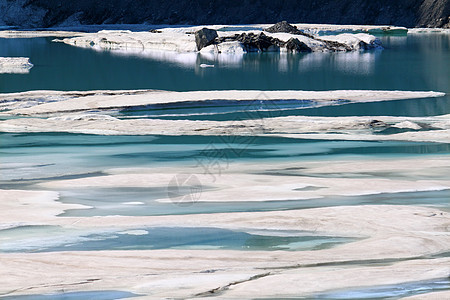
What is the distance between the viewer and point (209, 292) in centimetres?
306

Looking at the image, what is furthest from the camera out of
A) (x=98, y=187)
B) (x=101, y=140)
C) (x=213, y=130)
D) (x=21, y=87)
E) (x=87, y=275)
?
(x=21, y=87)

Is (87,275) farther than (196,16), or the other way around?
(196,16)

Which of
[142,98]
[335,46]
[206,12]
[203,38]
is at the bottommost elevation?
[335,46]

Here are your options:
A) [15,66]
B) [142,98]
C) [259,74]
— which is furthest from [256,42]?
[142,98]

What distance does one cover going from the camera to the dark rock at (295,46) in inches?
1027

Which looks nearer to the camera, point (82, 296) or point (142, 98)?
point (82, 296)

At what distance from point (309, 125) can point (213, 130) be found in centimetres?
101

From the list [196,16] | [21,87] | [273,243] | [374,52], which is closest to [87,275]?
[273,243]

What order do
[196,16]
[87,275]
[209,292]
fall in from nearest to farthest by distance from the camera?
[209,292]
[87,275]
[196,16]

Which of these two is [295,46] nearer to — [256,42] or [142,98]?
[256,42]

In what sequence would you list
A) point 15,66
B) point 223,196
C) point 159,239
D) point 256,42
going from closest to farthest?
point 159,239 → point 223,196 → point 15,66 → point 256,42

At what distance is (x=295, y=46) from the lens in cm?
2609

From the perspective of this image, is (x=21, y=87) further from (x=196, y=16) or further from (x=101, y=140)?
(x=196, y=16)

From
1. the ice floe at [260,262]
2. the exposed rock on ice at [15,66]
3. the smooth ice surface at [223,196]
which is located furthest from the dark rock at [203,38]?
the ice floe at [260,262]
